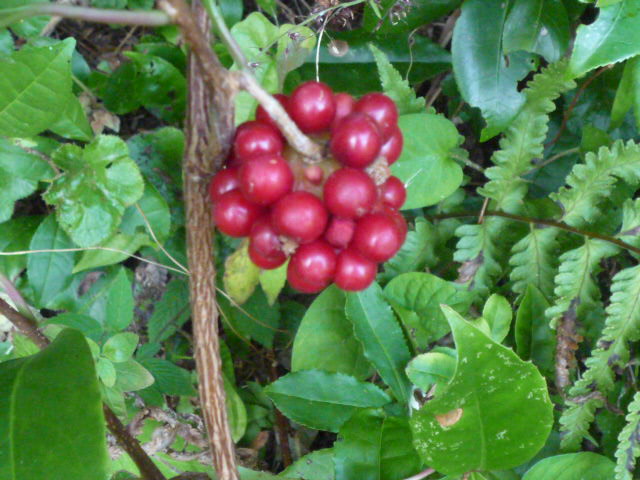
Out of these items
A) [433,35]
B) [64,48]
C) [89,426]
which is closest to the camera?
[89,426]

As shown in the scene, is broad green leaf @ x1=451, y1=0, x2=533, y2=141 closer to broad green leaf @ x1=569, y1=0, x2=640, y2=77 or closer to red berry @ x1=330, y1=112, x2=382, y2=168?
broad green leaf @ x1=569, y1=0, x2=640, y2=77

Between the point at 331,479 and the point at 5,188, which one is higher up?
the point at 5,188

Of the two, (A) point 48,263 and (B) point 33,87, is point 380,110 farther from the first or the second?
(A) point 48,263

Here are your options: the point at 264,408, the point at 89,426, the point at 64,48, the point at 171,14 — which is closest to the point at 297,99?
the point at 171,14

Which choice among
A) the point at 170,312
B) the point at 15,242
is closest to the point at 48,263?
the point at 15,242

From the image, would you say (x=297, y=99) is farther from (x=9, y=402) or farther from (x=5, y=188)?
(x=5, y=188)

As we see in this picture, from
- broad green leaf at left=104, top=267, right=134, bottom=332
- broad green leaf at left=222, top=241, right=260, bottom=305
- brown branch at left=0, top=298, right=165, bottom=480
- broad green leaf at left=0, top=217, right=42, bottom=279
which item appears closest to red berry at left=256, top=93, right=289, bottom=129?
broad green leaf at left=222, top=241, right=260, bottom=305

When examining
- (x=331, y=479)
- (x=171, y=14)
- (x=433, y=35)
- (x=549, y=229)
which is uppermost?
(x=171, y=14)
